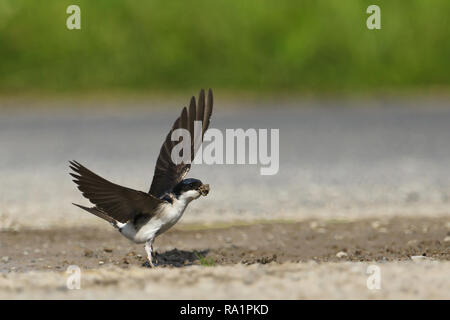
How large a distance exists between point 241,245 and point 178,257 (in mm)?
658

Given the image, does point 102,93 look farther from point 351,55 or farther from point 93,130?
point 351,55

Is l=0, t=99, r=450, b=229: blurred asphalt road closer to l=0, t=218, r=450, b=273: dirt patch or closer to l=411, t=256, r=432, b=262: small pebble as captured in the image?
l=0, t=218, r=450, b=273: dirt patch

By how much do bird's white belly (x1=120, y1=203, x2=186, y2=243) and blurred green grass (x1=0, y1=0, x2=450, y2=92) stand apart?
11.1 m

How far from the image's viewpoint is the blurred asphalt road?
8844 millimetres

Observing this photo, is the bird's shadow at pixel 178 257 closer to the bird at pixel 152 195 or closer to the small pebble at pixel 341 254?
the bird at pixel 152 195

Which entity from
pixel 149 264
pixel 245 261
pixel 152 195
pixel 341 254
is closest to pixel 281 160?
pixel 341 254

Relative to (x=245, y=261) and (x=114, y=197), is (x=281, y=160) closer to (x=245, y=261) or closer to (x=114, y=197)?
(x=245, y=261)

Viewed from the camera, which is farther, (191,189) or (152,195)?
(152,195)

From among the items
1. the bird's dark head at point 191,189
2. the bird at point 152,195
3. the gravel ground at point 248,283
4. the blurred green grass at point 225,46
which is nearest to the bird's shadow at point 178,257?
the bird at point 152,195

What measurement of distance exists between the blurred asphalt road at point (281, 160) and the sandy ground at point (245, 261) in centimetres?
66

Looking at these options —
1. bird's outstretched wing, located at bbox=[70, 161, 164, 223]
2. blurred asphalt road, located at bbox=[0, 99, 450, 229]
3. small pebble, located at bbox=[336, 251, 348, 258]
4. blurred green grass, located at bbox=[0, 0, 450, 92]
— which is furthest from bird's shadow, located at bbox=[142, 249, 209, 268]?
blurred green grass, located at bbox=[0, 0, 450, 92]

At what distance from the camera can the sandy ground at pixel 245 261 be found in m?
4.83

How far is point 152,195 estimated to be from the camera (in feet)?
A: 20.0

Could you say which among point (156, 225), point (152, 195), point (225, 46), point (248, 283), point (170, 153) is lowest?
point (248, 283)
